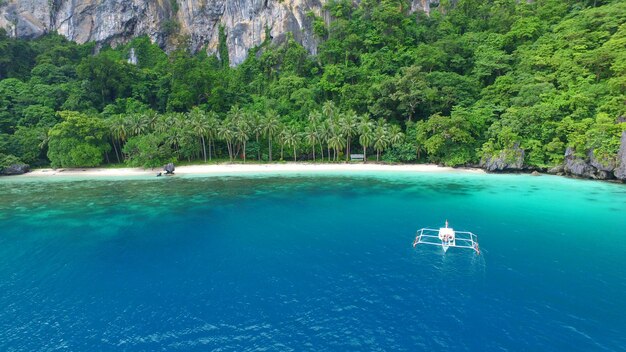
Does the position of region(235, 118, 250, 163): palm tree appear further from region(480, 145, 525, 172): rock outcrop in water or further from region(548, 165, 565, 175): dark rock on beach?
region(548, 165, 565, 175): dark rock on beach

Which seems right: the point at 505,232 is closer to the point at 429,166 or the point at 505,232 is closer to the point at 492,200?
the point at 492,200

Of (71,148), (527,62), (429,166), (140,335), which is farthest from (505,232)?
(71,148)

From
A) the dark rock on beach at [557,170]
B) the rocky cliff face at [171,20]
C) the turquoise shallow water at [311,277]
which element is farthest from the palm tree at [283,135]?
the dark rock on beach at [557,170]

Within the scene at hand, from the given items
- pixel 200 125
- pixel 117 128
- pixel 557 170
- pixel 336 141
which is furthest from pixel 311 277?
pixel 117 128

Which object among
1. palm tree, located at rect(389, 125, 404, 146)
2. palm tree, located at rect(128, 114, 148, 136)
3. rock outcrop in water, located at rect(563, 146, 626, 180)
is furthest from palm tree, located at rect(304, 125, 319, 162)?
rock outcrop in water, located at rect(563, 146, 626, 180)

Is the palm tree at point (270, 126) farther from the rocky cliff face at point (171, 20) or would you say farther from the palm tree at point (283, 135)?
the rocky cliff face at point (171, 20)
